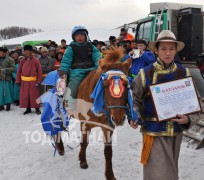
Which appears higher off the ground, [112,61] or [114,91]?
[112,61]

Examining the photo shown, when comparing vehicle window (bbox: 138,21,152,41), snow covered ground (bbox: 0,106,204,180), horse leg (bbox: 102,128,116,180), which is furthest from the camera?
vehicle window (bbox: 138,21,152,41)

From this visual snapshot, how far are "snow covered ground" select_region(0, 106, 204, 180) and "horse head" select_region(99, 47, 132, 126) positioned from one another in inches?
60.7

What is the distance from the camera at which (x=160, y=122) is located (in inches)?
102

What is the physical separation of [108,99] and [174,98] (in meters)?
0.85

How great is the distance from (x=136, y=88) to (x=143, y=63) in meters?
3.63

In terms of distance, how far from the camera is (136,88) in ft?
8.80

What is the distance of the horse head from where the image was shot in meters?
2.98

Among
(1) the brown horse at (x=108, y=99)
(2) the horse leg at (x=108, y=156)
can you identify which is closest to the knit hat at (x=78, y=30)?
(1) the brown horse at (x=108, y=99)

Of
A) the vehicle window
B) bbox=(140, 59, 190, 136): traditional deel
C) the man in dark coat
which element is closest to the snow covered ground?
bbox=(140, 59, 190, 136): traditional deel

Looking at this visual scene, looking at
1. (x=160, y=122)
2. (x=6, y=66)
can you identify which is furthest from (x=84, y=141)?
(x=6, y=66)

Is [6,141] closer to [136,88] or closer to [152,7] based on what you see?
[136,88]

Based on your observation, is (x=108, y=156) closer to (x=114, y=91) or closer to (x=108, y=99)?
(x=108, y=99)

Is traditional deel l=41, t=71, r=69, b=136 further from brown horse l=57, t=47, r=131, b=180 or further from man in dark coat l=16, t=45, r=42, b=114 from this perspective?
man in dark coat l=16, t=45, r=42, b=114

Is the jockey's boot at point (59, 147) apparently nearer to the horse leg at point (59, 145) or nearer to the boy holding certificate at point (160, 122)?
the horse leg at point (59, 145)
